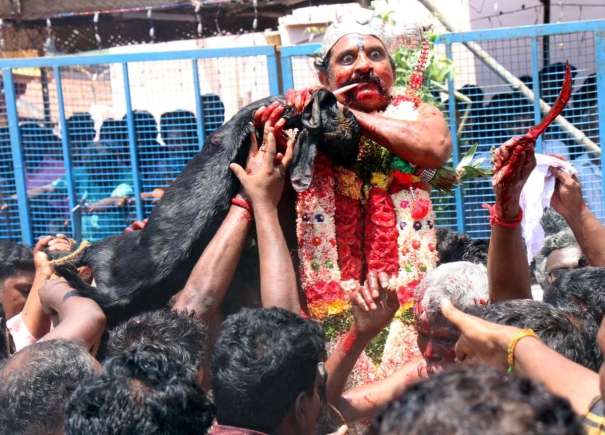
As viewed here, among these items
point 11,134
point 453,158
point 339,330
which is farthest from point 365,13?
point 11,134

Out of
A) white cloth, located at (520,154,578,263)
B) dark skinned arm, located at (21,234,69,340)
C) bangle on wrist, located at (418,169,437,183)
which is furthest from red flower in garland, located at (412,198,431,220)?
dark skinned arm, located at (21,234,69,340)

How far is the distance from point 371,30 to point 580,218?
1.23m

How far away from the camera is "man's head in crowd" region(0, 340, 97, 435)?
2.28m

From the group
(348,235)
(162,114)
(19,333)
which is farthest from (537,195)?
(162,114)

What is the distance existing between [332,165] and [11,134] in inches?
137

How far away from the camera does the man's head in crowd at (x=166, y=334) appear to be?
2.60m

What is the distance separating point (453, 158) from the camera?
208 inches

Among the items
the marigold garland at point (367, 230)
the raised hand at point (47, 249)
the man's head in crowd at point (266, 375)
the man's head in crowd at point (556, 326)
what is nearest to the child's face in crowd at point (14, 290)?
the raised hand at point (47, 249)

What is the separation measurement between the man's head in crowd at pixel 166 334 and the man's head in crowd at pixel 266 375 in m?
0.32

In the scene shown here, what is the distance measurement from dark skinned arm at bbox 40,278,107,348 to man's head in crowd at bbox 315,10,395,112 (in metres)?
1.38

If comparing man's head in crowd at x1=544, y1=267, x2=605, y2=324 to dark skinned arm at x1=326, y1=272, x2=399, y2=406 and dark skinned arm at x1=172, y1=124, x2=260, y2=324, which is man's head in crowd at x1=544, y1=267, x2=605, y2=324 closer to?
dark skinned arm at x1=326, y1=272, x2=399, y2=406

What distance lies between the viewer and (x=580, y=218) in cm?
334

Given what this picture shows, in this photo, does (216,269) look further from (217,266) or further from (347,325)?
(347,325)

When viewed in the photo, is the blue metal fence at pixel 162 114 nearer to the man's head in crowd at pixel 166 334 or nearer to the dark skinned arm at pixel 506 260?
the dark skinned arm at pixel 506 260
